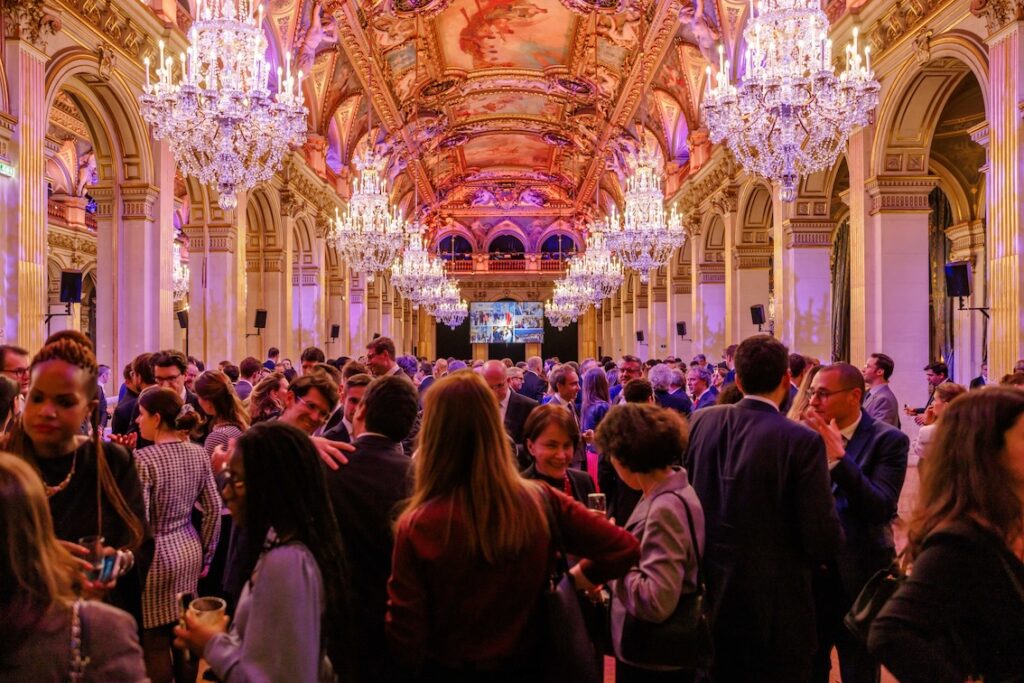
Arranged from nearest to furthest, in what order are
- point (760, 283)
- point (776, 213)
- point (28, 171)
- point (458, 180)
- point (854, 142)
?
1. point (28, 171)
2. point (854, 142)
3. point (776, 213)
4. point (760, 283)
5. point (458, 180)

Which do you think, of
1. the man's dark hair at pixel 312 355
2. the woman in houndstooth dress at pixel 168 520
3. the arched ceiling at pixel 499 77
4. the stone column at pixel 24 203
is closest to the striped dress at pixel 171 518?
the woman in houndstooth dress at pixel 168 520

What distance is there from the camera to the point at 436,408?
6.98 feet

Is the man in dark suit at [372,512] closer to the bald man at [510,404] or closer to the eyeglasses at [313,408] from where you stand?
the eyeglasses at [313,408]

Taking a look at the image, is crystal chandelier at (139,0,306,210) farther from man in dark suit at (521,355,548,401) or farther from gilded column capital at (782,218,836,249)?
gilded column capital at (782,218,836,249)

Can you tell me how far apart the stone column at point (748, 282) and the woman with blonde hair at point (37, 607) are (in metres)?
16.2

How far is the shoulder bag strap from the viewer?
152 cm

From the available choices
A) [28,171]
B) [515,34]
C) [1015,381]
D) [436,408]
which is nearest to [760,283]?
[515,34]

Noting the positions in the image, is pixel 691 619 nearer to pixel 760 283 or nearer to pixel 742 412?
pixel 742 412

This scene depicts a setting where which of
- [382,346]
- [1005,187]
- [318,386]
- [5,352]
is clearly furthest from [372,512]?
[1005,187]

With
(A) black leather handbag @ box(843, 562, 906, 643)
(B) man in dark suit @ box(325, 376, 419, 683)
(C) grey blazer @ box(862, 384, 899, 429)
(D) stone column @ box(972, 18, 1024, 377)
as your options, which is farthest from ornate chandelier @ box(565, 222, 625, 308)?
(A) black leather handbag @ box(843, 562, 906, 643)

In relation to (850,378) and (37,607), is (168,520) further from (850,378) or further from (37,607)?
(850,378)

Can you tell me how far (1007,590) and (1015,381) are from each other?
4401 millimetres

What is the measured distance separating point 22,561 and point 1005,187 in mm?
8550

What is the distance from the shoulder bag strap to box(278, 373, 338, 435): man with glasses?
2.47 metres
